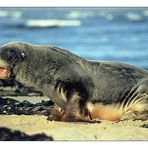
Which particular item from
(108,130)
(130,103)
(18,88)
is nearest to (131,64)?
(130,103)

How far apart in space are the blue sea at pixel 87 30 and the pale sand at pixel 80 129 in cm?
57

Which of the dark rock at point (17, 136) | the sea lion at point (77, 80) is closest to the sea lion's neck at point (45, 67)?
the sea lion at point (77, 80)

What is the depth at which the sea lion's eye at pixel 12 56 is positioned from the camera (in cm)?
415

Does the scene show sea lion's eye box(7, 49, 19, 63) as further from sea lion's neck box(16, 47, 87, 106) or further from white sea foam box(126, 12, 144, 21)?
white sea foam box(126, 12, 144, 21)

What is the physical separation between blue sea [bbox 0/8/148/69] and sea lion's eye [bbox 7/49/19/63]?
94 mm

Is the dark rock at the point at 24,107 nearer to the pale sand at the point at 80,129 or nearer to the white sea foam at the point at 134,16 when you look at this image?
the pale sand at the point at 80,129

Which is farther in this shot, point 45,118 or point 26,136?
point 45,118

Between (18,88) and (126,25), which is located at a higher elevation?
(126,25)

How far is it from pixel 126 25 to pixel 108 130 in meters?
1.02

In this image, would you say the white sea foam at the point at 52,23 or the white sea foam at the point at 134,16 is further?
the white sea foam at the point at 52,23

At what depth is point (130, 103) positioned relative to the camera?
4.20 m

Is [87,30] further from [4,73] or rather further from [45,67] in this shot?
[4,73]

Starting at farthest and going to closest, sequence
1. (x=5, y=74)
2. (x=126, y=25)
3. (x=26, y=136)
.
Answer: (x=126, y=25) → (x=5, y=74) → (x=26, y=136)
